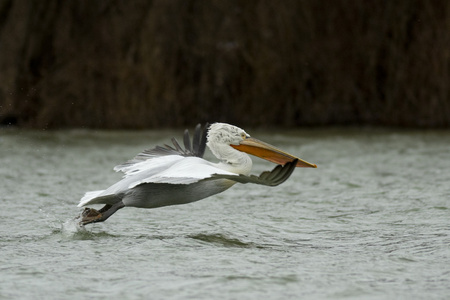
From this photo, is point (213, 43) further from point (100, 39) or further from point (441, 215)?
point (441, 215)

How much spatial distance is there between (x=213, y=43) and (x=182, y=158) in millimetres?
8261

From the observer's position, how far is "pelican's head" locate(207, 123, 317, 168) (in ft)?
20.3

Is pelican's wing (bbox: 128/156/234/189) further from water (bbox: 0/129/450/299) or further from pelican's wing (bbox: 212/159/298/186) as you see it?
water (bbox: 0/129/450/299)

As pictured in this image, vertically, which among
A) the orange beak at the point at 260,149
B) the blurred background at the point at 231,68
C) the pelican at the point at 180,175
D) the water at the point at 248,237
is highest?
the blurred background at the point at 231,68

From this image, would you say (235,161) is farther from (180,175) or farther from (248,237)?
(180,175)

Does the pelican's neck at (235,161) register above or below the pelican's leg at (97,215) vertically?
above

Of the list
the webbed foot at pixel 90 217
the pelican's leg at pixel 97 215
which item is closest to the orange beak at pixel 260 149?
the pelican's leg at pixel 97 215

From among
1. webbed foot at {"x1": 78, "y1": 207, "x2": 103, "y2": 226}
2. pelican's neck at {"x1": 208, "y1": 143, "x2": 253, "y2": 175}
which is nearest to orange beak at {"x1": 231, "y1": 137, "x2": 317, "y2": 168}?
pelican's neck at {"x1": 208, "y1": 143, "x2": 253, "y2": 175}

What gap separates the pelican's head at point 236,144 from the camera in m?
6.18

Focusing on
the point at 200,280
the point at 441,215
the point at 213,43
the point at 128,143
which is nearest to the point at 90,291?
the point at 200,280

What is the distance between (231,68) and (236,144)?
7916 mm

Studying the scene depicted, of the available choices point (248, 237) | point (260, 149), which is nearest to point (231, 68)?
point (260, 149)

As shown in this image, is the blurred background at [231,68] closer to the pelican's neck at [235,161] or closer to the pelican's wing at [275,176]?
the pelican's neck at [235,161]

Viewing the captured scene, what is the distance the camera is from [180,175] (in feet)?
17.8
